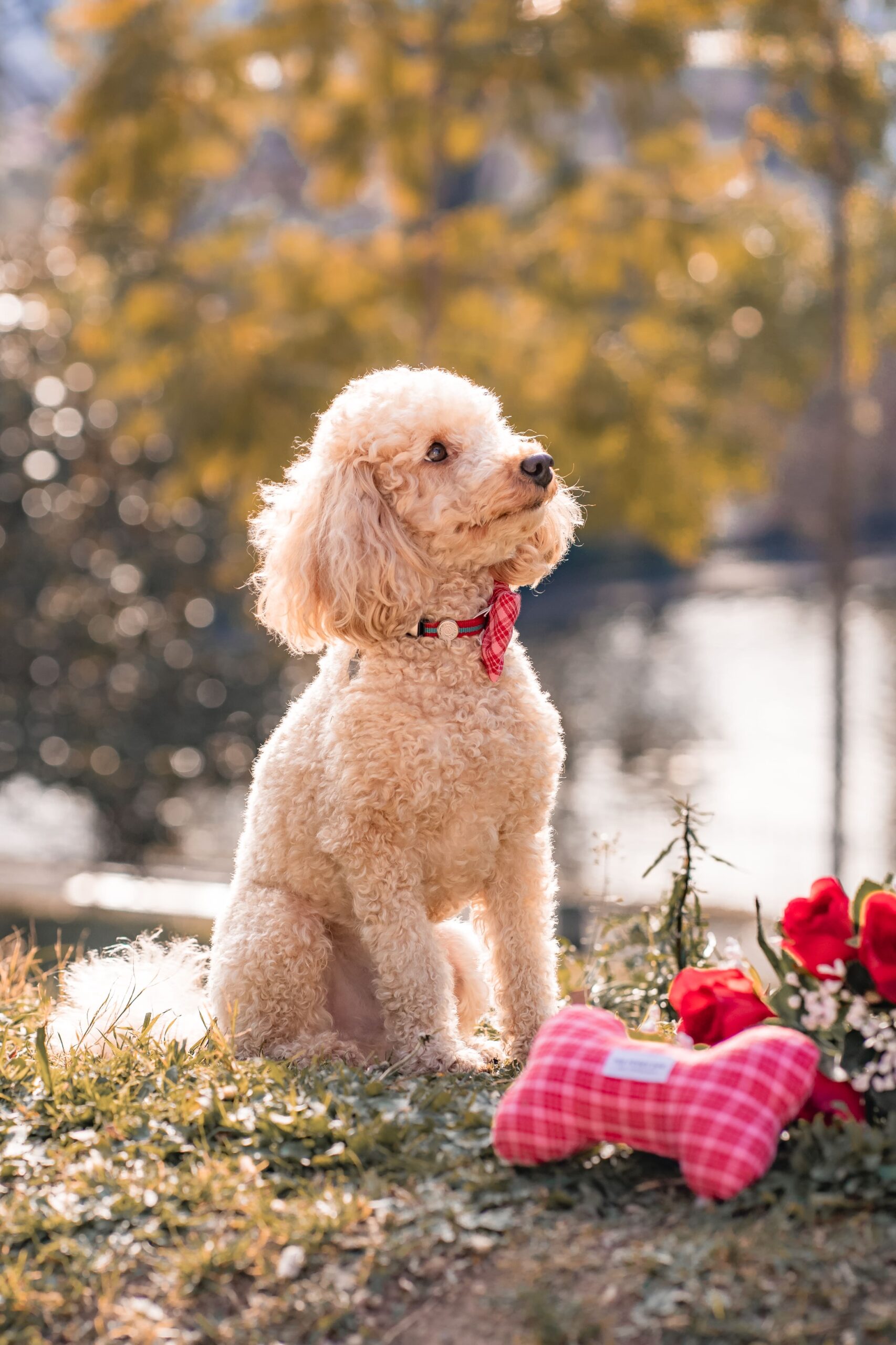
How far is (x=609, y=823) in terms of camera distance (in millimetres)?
11680

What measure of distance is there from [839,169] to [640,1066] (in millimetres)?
6894

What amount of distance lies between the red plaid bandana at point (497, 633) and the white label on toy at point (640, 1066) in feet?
3.02

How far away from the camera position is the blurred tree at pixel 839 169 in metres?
7.84

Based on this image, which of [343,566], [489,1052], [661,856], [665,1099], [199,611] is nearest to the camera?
[665,1099]

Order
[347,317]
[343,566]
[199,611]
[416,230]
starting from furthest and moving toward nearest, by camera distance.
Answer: [199,611] < [416,230] < [347,317] < [343,566]

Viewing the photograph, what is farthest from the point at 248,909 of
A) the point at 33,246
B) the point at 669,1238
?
the point at 33,246

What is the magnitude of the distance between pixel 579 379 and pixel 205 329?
2.17 metres

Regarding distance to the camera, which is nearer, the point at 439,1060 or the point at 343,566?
the point at 343,566

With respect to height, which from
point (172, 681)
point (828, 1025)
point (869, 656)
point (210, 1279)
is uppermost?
point (869, 656)

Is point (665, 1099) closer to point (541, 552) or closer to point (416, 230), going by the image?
point (541, 552)

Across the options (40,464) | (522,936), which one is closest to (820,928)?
(522,936)

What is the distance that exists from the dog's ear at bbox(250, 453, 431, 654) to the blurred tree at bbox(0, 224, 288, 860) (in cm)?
623

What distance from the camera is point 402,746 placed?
9.87ft

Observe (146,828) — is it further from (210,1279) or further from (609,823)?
(210,1279)
